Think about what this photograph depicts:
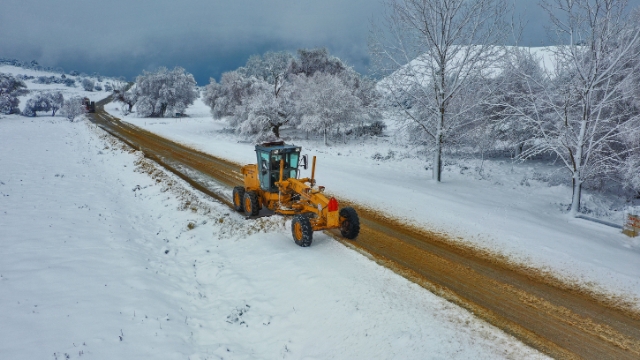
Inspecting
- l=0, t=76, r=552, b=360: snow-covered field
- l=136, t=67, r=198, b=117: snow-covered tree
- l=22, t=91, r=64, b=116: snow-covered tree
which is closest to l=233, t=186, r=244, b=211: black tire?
l=0, t=76, r=552, b=360: snow-covered field

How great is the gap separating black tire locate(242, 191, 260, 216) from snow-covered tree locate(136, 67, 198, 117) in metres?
55.3

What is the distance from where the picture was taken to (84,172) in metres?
18.4

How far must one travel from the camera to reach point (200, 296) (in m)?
7.15

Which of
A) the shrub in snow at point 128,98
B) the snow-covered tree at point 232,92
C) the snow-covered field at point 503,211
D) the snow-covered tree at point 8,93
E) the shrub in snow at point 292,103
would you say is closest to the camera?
the snow-covered field at point 503,211

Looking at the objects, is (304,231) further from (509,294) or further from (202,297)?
(509,294)

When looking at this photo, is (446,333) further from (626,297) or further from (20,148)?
(20,148)

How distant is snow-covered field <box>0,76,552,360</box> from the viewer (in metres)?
5.26

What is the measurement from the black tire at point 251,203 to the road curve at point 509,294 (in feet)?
9.94

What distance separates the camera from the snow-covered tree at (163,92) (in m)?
58.9

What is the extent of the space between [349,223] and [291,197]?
2.13m

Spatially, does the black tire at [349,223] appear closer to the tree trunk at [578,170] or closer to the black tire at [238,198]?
the black tire at [238,198]

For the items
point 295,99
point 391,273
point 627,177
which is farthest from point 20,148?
point 627,177

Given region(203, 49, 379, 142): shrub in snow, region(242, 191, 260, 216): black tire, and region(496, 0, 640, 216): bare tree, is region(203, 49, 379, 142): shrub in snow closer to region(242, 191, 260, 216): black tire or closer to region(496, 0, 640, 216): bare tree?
region(496, 0, 640, 216): bare tree

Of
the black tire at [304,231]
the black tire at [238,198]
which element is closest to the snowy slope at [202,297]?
the black tire at [304,231]
